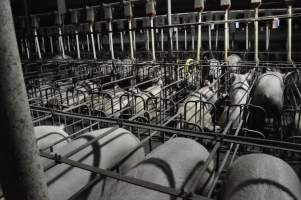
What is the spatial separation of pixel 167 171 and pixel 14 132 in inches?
69.4

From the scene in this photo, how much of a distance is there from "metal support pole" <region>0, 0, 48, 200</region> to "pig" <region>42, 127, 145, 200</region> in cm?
142

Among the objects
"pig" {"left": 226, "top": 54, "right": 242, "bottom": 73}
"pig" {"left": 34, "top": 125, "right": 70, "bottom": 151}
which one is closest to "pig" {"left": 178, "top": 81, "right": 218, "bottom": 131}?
"pig" {"left": 226, "top": 54, "right": 242, "bottom": 73}

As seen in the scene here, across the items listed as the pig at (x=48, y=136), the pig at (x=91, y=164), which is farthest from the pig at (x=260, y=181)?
the pig at (x=48, y=136)

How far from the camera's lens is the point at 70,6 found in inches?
766

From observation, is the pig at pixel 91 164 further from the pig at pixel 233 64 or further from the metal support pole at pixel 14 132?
the pig at pixel 233 64

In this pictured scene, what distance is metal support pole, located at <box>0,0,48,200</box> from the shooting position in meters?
Answer: 1.06

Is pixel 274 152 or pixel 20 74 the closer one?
pixel 20 74

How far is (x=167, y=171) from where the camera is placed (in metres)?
2.69

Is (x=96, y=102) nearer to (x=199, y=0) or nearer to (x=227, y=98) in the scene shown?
(x=227, y=98)

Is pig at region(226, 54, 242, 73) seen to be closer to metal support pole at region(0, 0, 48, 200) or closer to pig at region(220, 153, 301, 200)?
pig at region(220, 153, 301, 200)

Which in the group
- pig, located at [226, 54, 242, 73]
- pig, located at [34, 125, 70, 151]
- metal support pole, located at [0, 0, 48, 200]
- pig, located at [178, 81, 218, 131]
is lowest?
pig, located at [178, 81, 218, 131]

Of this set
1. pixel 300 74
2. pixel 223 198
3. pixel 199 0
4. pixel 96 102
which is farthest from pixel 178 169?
pixel 199 0

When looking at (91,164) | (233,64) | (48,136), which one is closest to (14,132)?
(91,164)

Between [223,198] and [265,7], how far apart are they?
14758 mm
